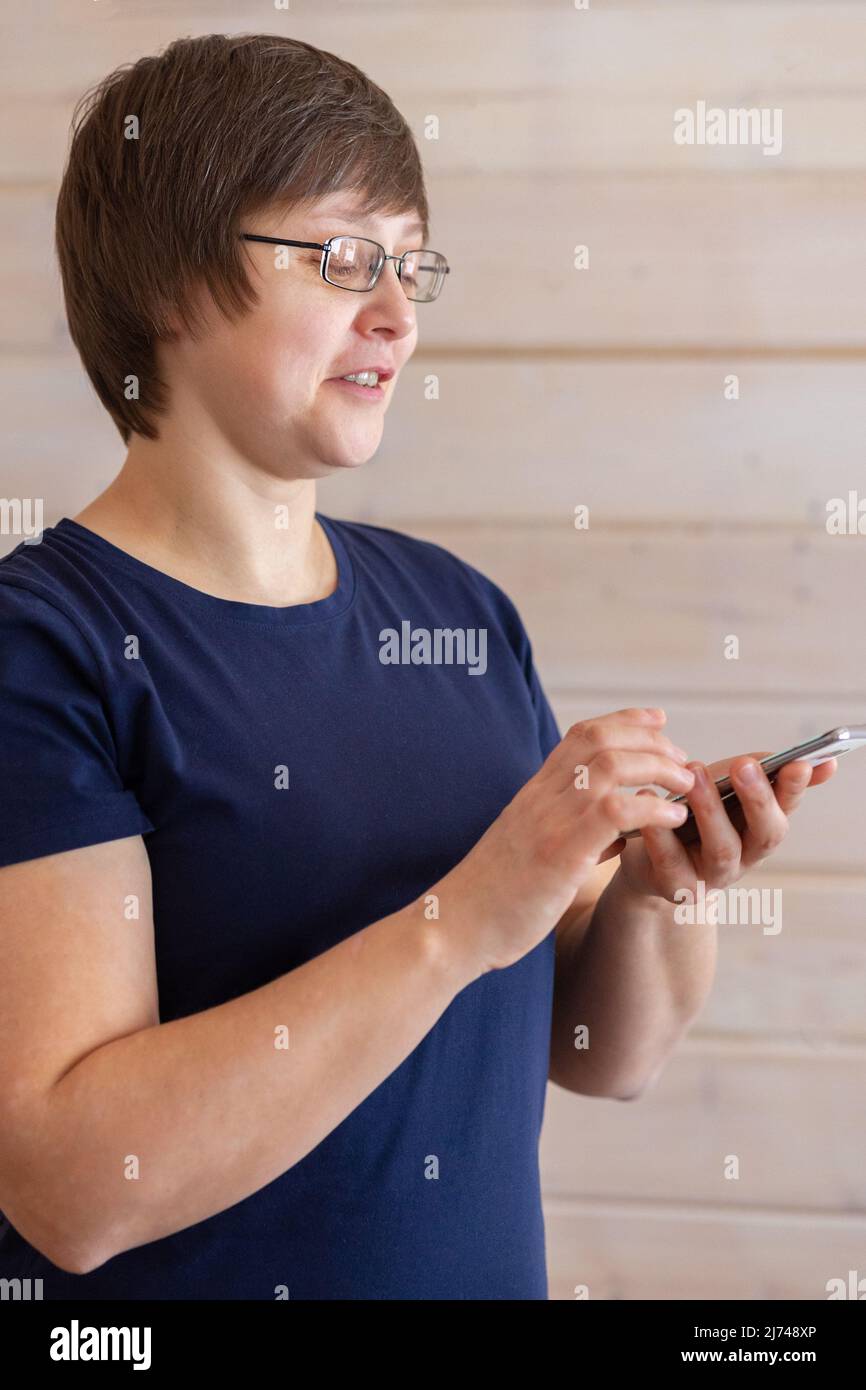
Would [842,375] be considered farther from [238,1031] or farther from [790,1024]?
[238,1031]

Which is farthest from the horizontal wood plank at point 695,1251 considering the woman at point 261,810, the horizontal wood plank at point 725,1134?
the woman at point 261,810

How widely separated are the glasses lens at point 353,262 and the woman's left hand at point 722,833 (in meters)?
0.36

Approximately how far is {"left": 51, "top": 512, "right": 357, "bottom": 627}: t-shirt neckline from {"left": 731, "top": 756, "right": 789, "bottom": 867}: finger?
0.29 m

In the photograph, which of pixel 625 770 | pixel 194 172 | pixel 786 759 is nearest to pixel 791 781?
pixel 786 759

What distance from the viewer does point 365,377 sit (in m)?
0.81

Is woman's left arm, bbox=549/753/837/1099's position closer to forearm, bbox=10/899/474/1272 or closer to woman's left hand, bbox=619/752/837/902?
woman's left hand, bbox=619/752/837/902

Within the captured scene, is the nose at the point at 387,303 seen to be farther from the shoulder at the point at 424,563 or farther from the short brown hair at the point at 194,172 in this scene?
the shoulder at the point at 424,563

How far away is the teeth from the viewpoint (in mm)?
801

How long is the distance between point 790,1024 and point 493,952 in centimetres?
70

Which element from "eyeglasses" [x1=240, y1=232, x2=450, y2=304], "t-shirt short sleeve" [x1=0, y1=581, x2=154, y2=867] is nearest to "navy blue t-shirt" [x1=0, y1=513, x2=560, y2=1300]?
"t-shirt short sleeve" [x1=0, y1=581, x2=154, y2=867]

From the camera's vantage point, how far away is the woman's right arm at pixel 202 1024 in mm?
648

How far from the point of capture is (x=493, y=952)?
70 cm

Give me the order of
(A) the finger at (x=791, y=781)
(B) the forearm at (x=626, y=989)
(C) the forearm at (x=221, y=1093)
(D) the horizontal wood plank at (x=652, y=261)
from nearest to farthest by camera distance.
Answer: (C) the forearm at (x=221, y=1093) < (A) the finger at (x=791, y=781) < (B) the forearm at (x=626, y=989) < (D) the horizontal wood plank at (x=652, y=261)
